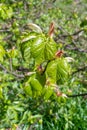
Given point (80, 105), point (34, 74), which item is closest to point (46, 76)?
point (34, 74)

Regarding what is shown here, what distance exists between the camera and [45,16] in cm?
606

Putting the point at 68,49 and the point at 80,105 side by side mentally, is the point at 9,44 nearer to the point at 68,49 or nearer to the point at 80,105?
the point at 68,49

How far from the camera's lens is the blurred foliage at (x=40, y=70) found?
1.67m

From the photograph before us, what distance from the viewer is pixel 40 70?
1.84 meters

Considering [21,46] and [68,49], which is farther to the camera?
[68,49]

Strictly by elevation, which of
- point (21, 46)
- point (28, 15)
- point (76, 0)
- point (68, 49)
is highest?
point (76, 0)

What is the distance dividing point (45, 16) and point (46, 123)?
2.45 m

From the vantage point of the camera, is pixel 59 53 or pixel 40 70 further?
pixel 40 70

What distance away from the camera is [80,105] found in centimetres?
441

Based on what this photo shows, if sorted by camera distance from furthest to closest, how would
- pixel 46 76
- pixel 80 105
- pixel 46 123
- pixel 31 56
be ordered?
1. pixel 80 105
2. pixel 46 123
3. pixel 46 76
4. pixel 31 56

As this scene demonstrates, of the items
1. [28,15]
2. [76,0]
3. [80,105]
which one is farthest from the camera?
[76,0]

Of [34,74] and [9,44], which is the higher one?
[9,44]

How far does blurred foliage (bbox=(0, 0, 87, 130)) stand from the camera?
5.49 feet

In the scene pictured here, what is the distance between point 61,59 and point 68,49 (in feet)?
11.4
